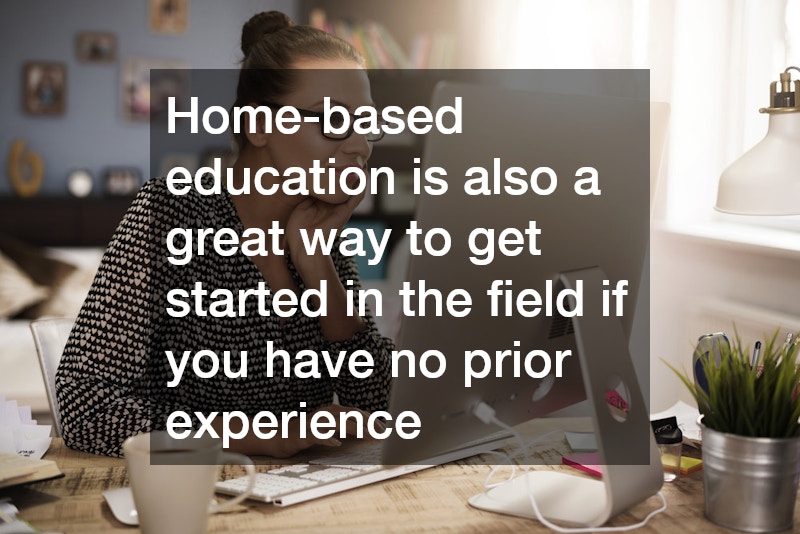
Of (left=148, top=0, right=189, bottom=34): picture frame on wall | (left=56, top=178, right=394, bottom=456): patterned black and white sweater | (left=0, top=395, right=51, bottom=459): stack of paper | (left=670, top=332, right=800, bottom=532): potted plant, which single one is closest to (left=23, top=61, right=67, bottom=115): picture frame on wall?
(left=148, top=0, right=189, bottom=34): picture frame on wall

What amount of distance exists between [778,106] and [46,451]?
3.72ft

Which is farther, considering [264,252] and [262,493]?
[264,252]

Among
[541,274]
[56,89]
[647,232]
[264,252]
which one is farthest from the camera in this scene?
[56,89]

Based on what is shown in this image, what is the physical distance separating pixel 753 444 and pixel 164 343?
0.90m

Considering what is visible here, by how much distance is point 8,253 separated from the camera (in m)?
3.72

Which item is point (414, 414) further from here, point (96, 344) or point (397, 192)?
point (397, 192)

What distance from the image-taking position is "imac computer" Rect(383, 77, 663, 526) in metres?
0.81

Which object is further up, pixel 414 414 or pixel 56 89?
pixel 56 89

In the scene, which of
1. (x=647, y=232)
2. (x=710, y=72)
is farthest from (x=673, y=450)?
(x=710, y=72)

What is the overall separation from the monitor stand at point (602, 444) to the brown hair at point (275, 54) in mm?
746

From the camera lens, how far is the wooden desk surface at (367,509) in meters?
0.89

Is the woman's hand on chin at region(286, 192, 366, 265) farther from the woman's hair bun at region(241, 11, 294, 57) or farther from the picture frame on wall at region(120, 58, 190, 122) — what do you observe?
the picture frame on wall at region(120, 58, 190, 122)

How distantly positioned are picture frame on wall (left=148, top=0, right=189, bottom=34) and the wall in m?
0.03

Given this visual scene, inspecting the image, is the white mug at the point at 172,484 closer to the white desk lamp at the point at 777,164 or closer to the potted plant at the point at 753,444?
the potted plant at the point at 753,444
